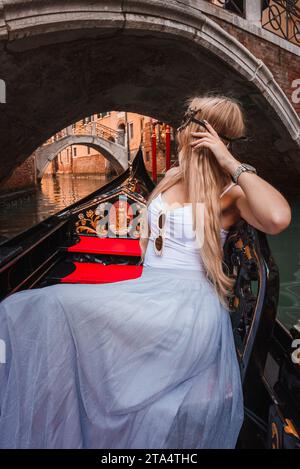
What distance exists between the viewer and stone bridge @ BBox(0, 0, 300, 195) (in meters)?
2.07

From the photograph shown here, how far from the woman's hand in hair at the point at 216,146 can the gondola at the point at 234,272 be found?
0.10 m

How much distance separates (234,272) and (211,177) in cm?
19

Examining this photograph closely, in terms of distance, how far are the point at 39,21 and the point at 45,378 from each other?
1.92m

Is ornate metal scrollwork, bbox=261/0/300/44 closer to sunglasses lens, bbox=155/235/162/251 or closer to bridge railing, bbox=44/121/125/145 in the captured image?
sunglasses lens, bbox=155/235/162/251

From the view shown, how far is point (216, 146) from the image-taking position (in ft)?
1.87

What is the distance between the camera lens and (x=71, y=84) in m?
2.89

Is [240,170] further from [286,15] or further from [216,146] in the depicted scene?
[286,15]

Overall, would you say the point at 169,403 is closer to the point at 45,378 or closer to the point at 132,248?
the point at 45,378

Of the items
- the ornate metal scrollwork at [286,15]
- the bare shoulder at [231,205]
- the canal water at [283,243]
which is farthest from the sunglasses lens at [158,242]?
the ornate metal scrollwork at [286,15]

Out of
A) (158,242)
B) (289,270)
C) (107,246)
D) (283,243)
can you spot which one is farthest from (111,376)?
(283,243)

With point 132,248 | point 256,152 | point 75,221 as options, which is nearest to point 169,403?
point 132,248

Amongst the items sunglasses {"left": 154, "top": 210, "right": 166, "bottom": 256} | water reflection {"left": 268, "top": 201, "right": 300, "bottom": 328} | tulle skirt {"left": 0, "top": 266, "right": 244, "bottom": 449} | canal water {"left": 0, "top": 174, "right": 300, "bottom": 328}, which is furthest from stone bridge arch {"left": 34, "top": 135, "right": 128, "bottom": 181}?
tulle skirt {"left": 0, "top": 266, "right": 244, "bottom": 449}

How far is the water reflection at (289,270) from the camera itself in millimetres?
1679

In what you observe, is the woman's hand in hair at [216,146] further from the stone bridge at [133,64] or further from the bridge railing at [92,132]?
the bridge railing at [92,132]
